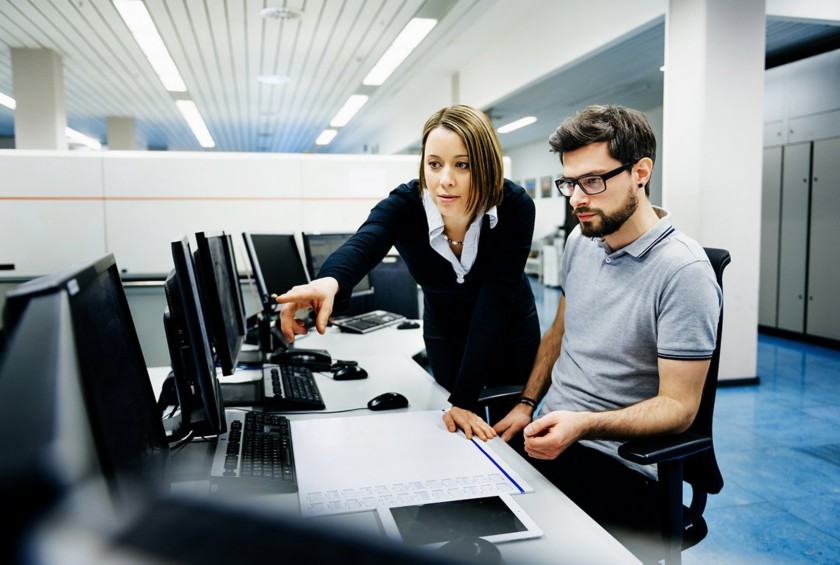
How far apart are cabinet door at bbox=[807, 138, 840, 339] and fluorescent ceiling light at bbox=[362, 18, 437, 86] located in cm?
384

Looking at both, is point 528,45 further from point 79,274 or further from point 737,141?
point 79,274

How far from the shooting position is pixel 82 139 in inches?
489

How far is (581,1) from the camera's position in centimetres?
491

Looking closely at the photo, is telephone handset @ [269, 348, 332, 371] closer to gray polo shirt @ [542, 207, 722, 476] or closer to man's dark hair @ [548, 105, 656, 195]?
gray polo shirt @ [542, 207, 722, 476]

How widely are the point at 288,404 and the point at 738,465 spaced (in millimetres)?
2336

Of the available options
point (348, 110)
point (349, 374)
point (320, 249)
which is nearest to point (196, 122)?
point (348, 110)

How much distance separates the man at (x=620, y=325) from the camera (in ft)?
4.08

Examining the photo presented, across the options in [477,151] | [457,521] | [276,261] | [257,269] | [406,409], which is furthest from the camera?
[276,261]

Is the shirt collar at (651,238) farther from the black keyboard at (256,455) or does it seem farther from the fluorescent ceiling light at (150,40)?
the fluorescent ceiling light at (150,40)

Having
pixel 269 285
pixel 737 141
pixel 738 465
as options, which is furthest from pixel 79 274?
pixel 737 141

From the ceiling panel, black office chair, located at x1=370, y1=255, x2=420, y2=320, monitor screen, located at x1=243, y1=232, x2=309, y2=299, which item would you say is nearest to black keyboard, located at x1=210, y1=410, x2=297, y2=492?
monitor screen, located at x1=243, y1=232, x2=309, y2=299

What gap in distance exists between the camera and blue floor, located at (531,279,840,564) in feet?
7.03

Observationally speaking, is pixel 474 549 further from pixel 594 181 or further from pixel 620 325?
pixel 594 181

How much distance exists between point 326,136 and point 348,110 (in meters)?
3.02
